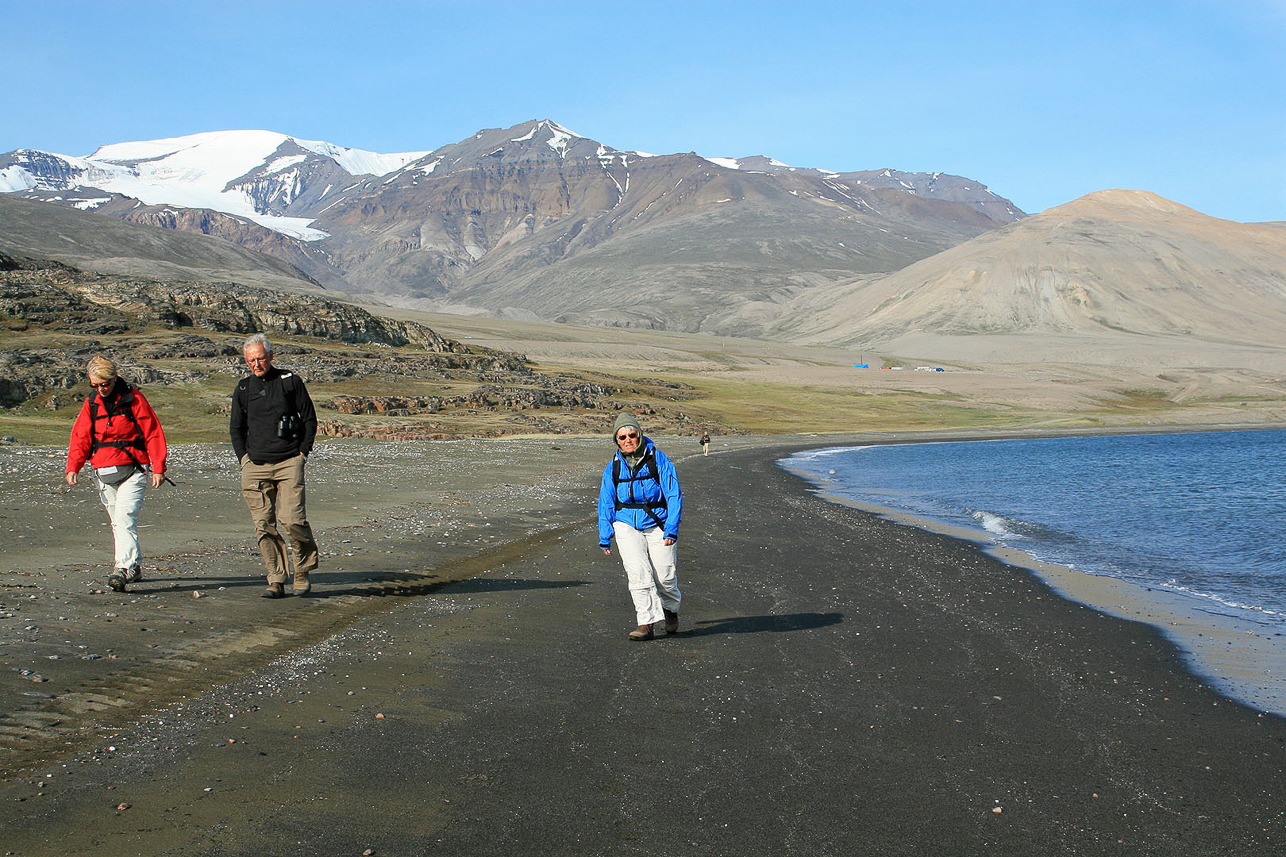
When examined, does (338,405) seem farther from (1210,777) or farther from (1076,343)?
(1076,343)

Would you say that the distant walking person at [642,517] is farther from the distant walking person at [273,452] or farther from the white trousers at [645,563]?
the distant walking person at [273,452]

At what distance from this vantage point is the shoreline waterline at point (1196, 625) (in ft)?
32.4

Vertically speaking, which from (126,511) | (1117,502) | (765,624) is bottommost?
(1117,502)

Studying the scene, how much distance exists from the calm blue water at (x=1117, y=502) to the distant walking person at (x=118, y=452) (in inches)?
571

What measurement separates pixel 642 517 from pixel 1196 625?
26.4 feet

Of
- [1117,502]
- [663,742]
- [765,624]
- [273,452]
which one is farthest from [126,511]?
[1117,502]

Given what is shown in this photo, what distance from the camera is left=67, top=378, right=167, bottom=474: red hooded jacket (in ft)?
35.8

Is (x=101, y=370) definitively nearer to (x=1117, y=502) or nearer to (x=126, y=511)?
(x=126, y=511)

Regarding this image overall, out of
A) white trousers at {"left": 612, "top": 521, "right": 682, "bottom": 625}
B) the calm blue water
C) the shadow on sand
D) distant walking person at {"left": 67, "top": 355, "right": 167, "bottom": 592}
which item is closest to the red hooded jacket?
distant walking person at {"left": 67, "top": 355, "right": 167, "bottom": 592}

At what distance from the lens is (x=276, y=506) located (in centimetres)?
1115

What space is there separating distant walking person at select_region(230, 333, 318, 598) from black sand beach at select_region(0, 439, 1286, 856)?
0.71 m

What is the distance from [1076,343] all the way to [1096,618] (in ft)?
566

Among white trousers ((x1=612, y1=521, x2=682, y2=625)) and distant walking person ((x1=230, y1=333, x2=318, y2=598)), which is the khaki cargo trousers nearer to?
distant walking person ((x1=230, y1=333, x2=318, y2=598))

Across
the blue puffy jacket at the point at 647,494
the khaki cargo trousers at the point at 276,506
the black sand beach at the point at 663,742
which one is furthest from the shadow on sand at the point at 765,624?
the khaki cargo trousers at the point at 276,506
